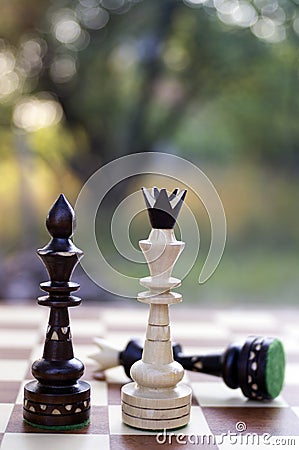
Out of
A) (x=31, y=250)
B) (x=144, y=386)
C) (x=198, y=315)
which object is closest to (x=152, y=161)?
(x=31, y=250)

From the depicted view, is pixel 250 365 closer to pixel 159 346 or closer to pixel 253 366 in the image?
pixel 253 366

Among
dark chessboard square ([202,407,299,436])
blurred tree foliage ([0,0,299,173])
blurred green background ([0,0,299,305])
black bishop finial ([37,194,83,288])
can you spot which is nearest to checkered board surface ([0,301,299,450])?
dark chessboard square ([202,407,299,436])

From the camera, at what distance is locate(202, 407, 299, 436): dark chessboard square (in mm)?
966

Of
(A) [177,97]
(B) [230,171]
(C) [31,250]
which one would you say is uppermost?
(A) [177,97]

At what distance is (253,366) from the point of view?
1067mm

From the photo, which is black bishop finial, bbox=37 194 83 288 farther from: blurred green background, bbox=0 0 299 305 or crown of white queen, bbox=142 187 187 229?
blurred green background, bbox=0 0 299 305

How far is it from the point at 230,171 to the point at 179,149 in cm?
24

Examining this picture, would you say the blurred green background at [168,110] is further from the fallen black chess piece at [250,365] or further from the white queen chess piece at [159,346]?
the white queen chess piece at [159,346]

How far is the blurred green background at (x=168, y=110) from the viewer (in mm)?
2887

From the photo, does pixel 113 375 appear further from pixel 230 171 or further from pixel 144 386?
pixel 230 171

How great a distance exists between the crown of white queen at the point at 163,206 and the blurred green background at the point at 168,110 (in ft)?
5.98

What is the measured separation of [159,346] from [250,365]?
0.18 meters

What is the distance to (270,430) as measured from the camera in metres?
0.97

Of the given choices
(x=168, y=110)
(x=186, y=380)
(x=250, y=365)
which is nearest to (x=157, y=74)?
(x=168, y=110)
